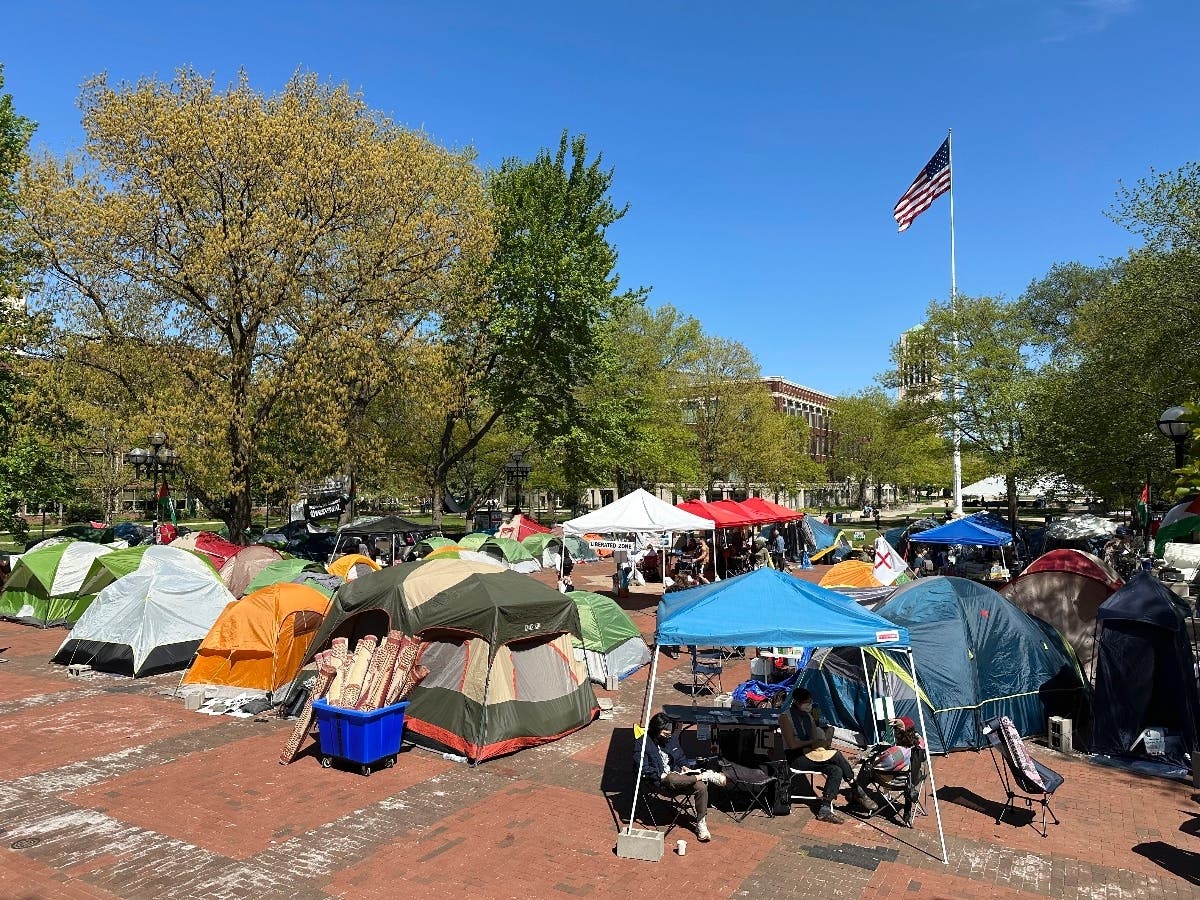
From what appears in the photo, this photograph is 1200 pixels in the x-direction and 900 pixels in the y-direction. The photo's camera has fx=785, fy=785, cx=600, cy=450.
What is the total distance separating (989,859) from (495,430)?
138 feet

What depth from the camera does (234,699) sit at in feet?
42.3

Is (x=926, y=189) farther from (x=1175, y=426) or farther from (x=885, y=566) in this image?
(x=1175, y=426)

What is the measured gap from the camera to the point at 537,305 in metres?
33.2

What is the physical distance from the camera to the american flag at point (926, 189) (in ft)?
124

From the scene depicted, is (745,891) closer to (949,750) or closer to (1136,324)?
(949,750)

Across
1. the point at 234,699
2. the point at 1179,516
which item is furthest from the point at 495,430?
the point at 1179,516

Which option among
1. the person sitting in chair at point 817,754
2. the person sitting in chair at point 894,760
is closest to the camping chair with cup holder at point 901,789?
the person sitting in chair at point 894,760

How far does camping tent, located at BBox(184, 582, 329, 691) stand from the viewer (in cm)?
1312

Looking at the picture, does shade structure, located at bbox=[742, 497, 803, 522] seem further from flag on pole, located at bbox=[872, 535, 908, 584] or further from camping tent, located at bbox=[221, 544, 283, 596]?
camping tent, located at bbox=[221, 544, 283, 596]

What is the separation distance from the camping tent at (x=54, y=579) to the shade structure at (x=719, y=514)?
1651 cm

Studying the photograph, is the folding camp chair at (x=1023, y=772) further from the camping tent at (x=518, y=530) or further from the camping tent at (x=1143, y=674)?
the camping tent at (x=518, y=530)

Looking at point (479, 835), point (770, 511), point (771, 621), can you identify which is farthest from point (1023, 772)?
point (770, 511)

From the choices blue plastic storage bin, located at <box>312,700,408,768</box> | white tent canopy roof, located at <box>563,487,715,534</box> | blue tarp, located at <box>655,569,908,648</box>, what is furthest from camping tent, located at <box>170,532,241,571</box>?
blue tarp, located at <box>655,569,908,648</box>

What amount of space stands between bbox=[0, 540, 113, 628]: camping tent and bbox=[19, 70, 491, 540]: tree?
490 cm
